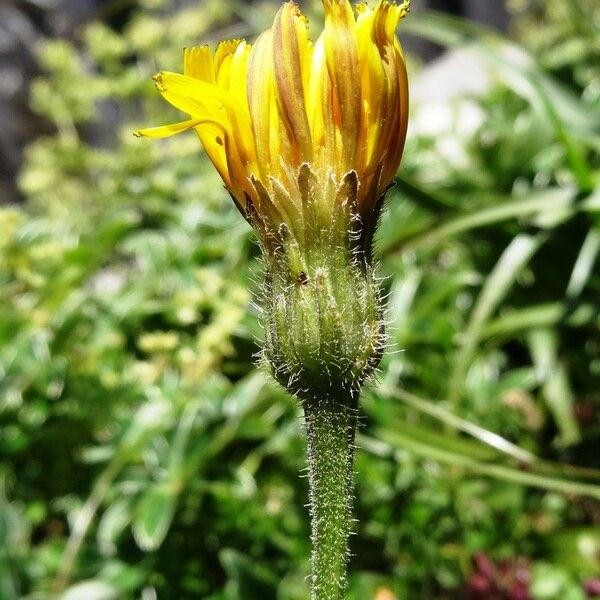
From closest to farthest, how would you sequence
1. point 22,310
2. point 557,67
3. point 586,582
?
point 586,582 → point 22,310 → point 557,67

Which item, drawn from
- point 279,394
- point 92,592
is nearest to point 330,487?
point 92,592

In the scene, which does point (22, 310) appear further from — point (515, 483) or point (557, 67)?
point (557, 67)

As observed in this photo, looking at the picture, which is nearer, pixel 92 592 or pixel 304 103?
pixel 304 103

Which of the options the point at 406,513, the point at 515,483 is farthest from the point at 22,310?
the point at 515,483

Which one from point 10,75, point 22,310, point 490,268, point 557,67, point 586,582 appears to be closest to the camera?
point 586,582

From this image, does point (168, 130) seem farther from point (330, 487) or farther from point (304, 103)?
point (330, 487)

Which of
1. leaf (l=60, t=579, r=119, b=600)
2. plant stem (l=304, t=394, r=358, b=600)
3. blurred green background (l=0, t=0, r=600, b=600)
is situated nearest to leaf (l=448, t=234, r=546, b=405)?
blurred green background (l=0, t=0, r=600, b=600)
